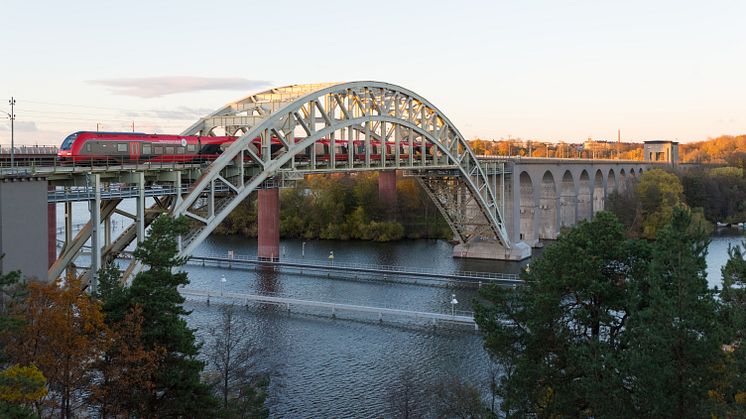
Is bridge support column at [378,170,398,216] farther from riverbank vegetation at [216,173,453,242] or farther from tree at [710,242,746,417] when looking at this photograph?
tree at [710,242,746,417]

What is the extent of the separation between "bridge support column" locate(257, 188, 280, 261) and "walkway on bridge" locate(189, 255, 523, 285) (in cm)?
76

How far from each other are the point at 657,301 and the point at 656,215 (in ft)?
182

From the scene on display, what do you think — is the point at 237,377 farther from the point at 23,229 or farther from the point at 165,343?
the point at 23,229

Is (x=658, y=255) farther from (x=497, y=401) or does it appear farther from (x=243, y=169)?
(x=243, y=169)

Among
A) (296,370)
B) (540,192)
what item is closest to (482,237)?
(540,192)

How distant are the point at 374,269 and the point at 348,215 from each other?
24.1 metres

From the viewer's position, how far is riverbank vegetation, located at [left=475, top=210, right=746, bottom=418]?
11797 millimetres

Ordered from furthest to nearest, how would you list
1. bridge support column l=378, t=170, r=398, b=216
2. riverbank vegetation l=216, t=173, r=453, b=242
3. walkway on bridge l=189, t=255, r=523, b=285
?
bridge support column l=378, t=170, r=398, b=216, riverbank vegetation l=216, t=173, r=453, b=242, walkway on bridge l=189, t=255, r=523, b=285

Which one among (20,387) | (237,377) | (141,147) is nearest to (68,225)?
(141,147)

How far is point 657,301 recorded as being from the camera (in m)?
12.2

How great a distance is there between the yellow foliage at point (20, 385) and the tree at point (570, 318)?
822 cm

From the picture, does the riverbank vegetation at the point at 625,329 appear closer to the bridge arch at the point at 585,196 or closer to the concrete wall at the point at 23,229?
the concrete wall at the point at 23,229

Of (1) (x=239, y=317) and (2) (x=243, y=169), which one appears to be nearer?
(2) (x=243, y=169)

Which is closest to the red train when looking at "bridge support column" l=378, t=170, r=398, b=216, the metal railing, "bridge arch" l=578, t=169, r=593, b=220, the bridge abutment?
the metal railing
